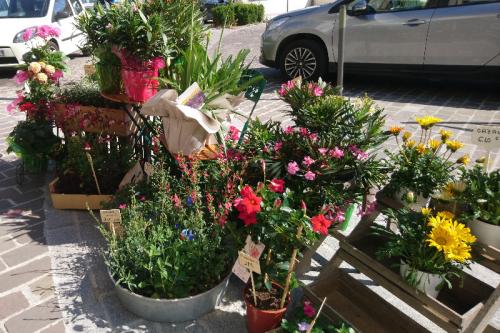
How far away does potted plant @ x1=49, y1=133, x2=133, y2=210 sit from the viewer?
11.7 ft

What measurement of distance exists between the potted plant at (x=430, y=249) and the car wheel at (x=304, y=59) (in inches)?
221

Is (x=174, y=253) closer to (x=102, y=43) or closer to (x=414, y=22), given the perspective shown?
(x=102, y=43)

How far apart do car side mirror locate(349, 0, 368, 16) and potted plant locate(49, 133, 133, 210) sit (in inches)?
193

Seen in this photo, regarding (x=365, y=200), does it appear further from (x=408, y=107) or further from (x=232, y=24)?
(x=232, y=24)

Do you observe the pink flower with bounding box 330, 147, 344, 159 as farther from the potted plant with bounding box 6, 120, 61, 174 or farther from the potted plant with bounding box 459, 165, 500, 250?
the potted plant with bounding box 6, 120, 61, 174

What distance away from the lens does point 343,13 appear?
4172 mm

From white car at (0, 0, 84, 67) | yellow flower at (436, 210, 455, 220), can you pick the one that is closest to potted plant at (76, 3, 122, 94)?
yellow flower at (436, 210, 455, 220)

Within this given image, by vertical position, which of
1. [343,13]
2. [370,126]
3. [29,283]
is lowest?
[29,283]

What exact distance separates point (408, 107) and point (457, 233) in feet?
16.1

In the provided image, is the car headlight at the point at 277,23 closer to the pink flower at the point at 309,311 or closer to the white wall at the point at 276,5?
the pink flower at the point at 309,311

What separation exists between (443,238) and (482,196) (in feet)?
1.34

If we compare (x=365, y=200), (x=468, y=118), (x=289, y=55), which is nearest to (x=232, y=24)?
(x=289, y=55)

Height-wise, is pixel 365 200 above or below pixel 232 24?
below

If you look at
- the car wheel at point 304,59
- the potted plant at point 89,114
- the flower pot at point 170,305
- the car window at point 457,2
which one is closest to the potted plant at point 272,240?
the flower pot at point 170,305
